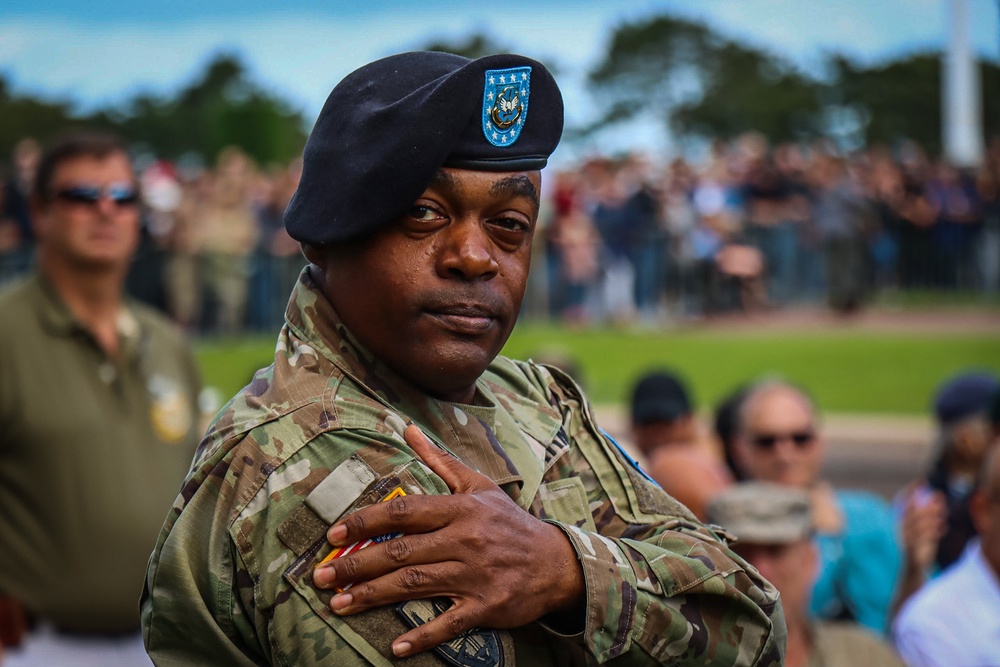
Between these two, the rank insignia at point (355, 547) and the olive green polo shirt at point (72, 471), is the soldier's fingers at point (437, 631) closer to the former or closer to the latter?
the rank insignia at point (355, 547)

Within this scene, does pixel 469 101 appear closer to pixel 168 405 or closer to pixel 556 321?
pixel 168 405

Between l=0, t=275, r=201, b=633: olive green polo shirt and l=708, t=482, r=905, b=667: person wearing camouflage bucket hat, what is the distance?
1.83 metres

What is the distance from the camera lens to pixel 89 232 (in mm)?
4617

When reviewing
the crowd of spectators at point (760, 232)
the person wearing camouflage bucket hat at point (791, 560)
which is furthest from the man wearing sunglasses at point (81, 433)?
the crowd of spectators at point (760, 232)

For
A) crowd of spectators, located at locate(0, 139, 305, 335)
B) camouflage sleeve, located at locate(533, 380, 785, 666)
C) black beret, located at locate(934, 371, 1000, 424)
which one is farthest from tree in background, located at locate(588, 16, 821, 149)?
camouflage sleeve, located at locate(533, 380, 785, 666)

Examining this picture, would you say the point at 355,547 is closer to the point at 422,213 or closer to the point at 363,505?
the point at 363,505

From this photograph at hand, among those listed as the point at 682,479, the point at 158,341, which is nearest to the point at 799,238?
the point at 682,479

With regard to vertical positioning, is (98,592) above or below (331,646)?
below

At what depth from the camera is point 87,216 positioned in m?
4.63

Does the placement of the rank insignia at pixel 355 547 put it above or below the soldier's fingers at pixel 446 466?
below

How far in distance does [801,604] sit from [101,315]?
2.56m

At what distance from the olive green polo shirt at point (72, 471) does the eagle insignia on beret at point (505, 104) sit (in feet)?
8.83

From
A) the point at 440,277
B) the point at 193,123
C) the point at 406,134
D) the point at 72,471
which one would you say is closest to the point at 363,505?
the point at 440,277

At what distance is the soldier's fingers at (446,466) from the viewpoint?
1.70m
